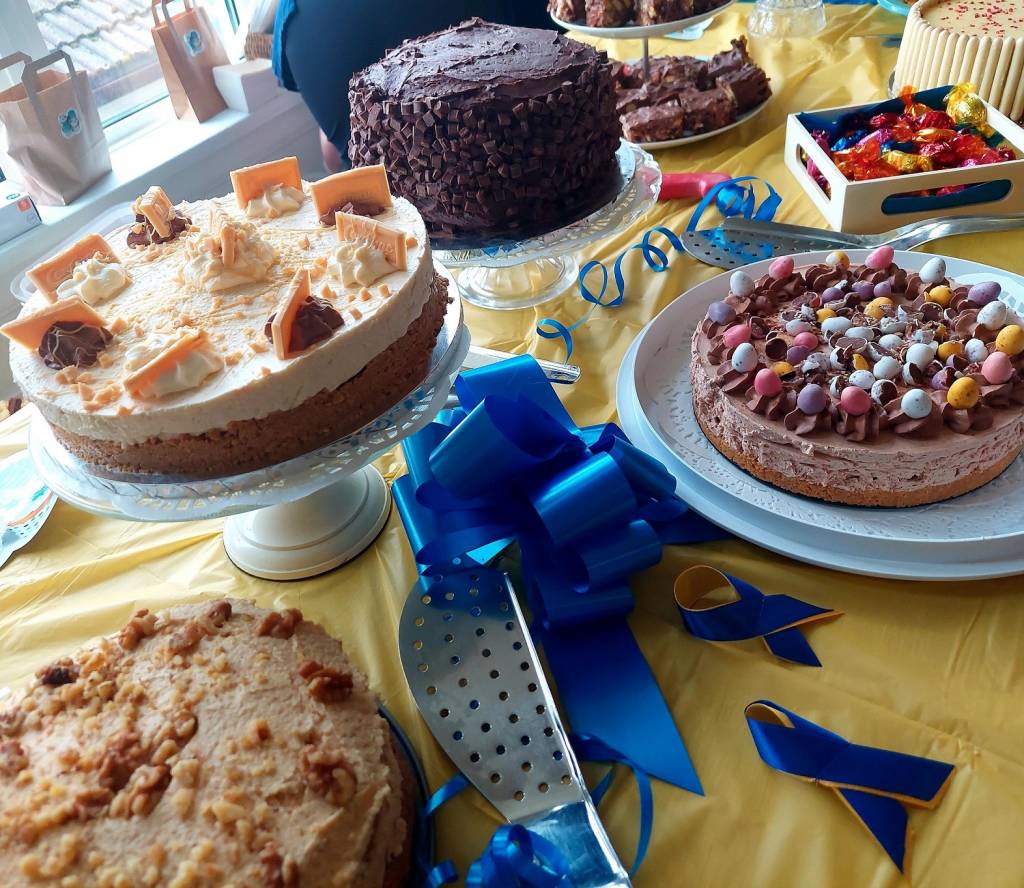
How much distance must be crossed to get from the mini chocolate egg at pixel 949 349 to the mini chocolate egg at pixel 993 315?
4 centimetres

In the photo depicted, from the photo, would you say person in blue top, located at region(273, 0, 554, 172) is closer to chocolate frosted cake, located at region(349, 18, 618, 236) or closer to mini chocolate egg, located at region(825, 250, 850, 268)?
chocolate frosted cake, located at region(349, 18, 618, 236)

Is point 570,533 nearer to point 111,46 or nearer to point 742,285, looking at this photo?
point 742,285

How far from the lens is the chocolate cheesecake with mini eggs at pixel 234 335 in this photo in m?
0.76

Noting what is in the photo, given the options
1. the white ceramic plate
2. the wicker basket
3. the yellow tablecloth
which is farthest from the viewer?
the wicker basket

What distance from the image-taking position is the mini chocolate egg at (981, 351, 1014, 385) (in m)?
0.86

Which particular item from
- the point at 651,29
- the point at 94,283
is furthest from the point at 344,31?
the point at 94,283

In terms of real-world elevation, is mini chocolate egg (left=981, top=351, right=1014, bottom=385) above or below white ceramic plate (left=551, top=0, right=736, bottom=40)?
below

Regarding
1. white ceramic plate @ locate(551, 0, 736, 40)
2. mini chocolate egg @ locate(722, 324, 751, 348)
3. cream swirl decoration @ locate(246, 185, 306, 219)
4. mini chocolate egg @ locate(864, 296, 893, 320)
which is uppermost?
cream swirl decoration @ locate(246, 185, 306, 219)

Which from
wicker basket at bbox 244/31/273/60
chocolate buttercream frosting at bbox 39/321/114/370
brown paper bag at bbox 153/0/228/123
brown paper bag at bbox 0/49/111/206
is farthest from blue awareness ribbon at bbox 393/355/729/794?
wicker basket at bbox 244/31/273/60

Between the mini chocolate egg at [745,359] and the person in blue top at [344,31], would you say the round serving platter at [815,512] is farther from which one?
the person in blue top at [344,31]

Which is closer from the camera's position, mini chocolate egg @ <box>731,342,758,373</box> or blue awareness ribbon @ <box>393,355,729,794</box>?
blue awareness ribbon @ <box>393,355,729,794</box>

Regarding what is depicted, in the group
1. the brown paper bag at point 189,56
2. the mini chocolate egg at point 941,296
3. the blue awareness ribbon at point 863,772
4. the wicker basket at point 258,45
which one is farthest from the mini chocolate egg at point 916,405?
the wicker basket at point 258,45

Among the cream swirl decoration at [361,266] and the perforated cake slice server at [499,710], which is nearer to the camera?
the perforated cake slice server at [499,710]

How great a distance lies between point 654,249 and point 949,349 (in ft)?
1.80
